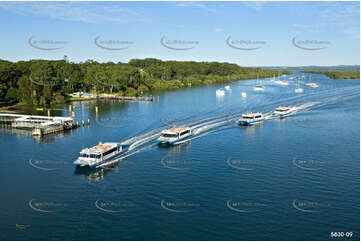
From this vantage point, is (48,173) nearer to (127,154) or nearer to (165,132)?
(127,154)

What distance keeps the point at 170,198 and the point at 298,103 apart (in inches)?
2939

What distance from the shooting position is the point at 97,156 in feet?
147

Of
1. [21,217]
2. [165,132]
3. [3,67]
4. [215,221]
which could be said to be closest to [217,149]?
[165,132]

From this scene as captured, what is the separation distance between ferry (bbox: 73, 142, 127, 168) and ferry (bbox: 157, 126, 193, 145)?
9.34 metres

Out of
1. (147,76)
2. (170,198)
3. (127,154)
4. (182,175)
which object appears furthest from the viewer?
(147,76)

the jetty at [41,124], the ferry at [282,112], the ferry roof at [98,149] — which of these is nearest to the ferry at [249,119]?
the ferry at [282,112]

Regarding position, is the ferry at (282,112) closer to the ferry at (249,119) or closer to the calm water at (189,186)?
the ferry at (249,119)

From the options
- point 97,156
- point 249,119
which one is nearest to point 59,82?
point 249,119

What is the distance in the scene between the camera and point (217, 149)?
5188 cm

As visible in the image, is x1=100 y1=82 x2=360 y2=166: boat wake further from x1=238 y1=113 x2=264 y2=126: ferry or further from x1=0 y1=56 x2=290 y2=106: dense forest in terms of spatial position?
x1=0 y1=56 x2=290 y2=106: dense forest

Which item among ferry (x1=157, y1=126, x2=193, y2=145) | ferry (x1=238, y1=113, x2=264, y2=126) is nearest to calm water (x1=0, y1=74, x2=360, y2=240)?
ferry (x1=157, y1=126, x2=193, y2=145)

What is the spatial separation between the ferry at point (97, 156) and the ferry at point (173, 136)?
934cm

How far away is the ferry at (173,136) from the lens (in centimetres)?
5450

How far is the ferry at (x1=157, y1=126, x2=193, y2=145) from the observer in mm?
54500
